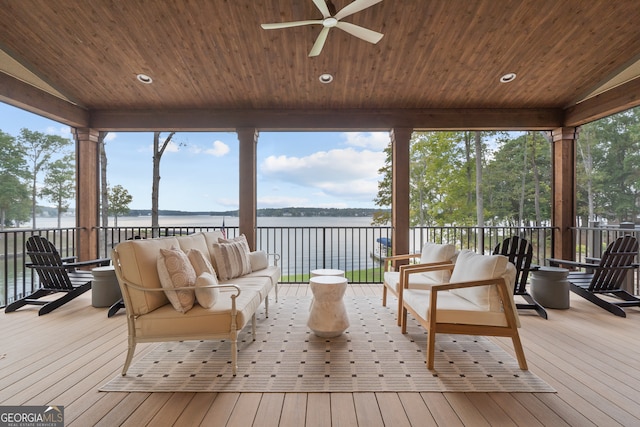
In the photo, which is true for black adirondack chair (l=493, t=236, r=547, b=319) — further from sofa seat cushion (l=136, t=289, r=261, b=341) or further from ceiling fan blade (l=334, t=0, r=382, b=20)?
sofa seat cushion (l=136, t=289, r=261, b=341)

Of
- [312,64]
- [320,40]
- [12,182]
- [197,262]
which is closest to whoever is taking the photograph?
[197,262]

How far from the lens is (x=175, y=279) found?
2.10 metres

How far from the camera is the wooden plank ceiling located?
3.17 m

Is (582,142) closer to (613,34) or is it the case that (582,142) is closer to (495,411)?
(613,34)

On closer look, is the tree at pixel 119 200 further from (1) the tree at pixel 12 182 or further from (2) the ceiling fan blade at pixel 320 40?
(2) the ceiling fan blade at pixel 320 40

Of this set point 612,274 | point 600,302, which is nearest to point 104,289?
point 600,302

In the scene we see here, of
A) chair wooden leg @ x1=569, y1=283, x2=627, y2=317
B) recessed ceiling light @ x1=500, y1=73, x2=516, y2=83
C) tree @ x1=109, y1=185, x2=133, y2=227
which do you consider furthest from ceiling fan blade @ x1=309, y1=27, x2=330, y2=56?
tree @ x1=109, y1=185, x2=133, y2=227

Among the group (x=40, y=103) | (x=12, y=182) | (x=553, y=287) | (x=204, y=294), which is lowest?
(x=553, y=287)

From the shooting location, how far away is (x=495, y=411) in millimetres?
1694

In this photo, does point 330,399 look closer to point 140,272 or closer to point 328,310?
point 328,310

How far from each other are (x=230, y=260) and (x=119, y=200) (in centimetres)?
899

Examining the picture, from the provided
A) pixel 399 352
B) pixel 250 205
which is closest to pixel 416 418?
pixel 399 352

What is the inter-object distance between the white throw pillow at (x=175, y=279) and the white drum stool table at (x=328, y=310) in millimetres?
1051

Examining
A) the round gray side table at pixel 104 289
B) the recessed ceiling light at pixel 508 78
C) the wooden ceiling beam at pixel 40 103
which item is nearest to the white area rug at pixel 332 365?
the round gray side table at pixel 104 289
